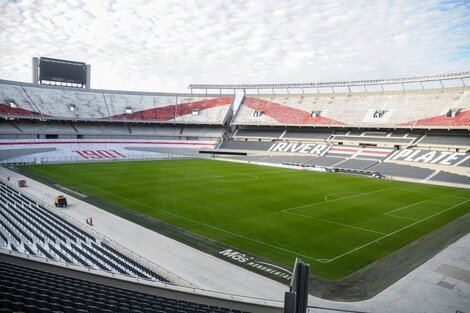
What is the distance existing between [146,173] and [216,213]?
20784 mm

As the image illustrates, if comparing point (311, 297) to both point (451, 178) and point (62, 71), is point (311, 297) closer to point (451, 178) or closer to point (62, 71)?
point (451, 178)

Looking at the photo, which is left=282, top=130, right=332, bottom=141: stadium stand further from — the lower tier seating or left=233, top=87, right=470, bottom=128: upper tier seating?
the lower tier seating

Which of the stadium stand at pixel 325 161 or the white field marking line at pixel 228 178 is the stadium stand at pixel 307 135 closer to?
the stadium stand at pixel 325 161

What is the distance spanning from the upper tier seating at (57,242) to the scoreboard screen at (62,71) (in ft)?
167

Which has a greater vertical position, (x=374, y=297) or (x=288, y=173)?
(x=288, y=173)

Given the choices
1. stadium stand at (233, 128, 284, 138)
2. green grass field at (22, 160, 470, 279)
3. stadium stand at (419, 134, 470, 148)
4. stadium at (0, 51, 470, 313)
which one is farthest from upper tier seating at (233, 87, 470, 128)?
green grass field at (22, 160, 470, 279)

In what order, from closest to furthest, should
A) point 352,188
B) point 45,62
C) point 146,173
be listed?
point 352,188
point 146,173
point 45,62

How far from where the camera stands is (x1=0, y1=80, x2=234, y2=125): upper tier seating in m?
59.8

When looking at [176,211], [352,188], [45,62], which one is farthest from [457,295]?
[45,62]

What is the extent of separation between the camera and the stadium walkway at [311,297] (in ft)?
41.0

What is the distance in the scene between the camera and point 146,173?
139ft

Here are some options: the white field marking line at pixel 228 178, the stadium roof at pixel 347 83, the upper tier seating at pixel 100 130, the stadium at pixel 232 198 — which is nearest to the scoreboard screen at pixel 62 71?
the stadium at pixel 232 198

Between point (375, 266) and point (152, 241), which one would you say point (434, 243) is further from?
point (152, 241)

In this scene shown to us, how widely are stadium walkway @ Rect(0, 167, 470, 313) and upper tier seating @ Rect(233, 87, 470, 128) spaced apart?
3901cm
